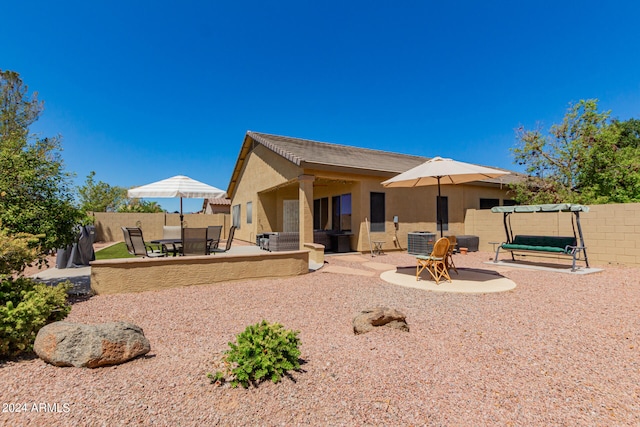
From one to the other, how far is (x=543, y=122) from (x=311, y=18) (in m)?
12.3

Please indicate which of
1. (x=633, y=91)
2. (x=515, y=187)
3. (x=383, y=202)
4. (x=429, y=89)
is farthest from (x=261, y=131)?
(x=633, y=91)

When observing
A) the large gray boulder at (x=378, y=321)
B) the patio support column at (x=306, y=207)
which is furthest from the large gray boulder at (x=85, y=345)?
the patio support column at (x=306, y=207)

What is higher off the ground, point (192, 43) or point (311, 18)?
point (311, 18)

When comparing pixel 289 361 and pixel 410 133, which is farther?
pixel 410 133

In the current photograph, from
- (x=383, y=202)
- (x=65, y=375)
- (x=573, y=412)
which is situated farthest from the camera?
(x=383, y=202)

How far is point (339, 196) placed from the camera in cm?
1316

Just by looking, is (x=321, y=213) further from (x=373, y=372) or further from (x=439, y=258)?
(x=373, y=372)

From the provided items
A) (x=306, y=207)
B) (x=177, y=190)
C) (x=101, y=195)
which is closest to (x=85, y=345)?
(x=177, y=190)

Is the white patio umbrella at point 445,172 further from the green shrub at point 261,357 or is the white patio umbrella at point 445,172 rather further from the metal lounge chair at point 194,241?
the green shrub at point 261,357

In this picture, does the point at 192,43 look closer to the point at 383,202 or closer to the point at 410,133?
the point at 383,202

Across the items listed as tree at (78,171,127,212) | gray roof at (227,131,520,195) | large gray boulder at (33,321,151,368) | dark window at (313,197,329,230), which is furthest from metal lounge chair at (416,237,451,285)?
tree at (78,171,127,212)

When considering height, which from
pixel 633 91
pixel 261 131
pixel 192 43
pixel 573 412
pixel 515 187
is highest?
pixel 192 43

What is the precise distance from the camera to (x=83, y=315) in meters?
4.32

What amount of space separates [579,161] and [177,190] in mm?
16878
